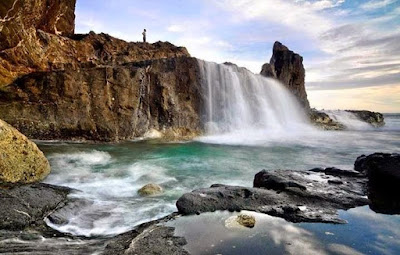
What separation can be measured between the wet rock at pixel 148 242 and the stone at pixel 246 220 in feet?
3.46

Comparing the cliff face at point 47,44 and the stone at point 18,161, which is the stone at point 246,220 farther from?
the cliff face at point 47,44

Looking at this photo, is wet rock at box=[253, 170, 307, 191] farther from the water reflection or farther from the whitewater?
the whitewater

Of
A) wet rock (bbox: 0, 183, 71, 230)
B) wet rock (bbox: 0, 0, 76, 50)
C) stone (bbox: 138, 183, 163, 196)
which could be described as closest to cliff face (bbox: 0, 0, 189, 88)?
wet rock (bbox: 0, 0, 76, 50)

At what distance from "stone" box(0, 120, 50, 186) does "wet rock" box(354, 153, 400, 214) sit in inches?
305

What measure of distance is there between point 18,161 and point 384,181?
879 centimetres

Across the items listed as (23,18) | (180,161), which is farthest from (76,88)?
(180,161)

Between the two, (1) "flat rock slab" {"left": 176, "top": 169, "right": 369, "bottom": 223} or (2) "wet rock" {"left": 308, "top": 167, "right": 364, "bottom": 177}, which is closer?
(1) "flat rock slab" {"left": 176, "top": 169, "right": 369, "bottom": 223}

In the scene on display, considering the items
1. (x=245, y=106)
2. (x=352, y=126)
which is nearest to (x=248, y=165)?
(x=245, y=106)

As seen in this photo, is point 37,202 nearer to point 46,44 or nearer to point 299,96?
point 46,44

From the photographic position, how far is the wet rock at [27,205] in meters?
4.62

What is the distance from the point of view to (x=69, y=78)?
14555 millimetres

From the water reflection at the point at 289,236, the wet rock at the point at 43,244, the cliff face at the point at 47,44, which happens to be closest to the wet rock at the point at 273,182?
the water reflection at the point at 289,236

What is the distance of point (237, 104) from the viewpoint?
2138 cm

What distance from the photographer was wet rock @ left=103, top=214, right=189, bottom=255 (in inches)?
148
